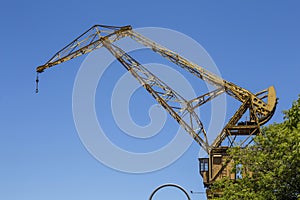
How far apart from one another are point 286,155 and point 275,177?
1.96 meters

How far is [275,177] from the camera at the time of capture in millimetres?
42281

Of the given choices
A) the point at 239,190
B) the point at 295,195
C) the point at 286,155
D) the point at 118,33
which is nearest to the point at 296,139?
the point at 286,155

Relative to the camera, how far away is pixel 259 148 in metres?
46.5

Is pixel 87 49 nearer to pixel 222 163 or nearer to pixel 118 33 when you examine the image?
pixel 118 33

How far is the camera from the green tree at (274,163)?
4109 cm

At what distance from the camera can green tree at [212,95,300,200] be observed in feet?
135

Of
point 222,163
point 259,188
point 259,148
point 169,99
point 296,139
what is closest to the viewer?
point 296,139

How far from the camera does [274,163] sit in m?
42.5

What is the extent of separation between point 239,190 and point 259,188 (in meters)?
3.47

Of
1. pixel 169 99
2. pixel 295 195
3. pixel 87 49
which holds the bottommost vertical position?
pixel 295 195

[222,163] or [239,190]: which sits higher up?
[222,163]

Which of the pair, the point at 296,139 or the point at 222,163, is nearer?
the point at 296,139

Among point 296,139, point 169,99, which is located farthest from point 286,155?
point 169,99

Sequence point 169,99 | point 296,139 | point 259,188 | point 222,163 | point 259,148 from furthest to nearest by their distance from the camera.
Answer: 1. point 169,99
2. point 222,163
3. point 259,148
4. point 259,188
5. point 296,139
